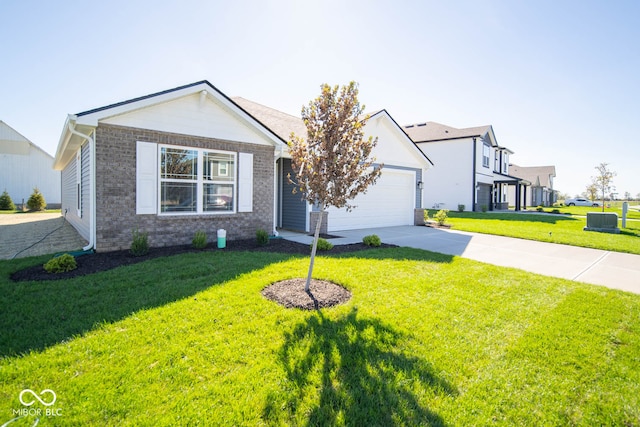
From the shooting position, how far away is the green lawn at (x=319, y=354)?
2498 mm

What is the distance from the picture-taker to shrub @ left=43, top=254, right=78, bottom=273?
19.2ft

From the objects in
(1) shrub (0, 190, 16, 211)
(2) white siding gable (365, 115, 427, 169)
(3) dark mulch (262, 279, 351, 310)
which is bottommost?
(3) dark mulch (262, 279, 351, 310)

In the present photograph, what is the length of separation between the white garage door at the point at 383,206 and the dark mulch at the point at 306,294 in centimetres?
737

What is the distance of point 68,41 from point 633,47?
18557 mm

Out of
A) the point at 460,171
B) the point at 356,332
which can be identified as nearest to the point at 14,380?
the point at 356,332

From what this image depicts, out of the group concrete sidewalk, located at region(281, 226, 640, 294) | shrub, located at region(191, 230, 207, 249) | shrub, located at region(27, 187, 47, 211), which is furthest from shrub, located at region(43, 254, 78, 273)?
shrub, located at region(27, 187, 47, 211)

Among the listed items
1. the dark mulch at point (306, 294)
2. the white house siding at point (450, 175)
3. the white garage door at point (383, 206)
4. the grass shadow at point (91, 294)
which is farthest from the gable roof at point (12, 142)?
the white house siding at point (450, 175)

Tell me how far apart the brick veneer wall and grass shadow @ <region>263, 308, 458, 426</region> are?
238 inches

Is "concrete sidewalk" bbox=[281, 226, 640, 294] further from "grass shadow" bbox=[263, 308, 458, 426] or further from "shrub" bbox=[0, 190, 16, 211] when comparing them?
"shrub" bbox=[0, 190, 16, 211]

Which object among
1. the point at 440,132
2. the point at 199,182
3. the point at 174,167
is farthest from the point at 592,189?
the point at 174,167

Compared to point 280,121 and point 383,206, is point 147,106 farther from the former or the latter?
point 383,206

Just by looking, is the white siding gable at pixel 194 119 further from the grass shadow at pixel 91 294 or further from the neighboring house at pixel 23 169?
the neighboring house at pixel 23 169

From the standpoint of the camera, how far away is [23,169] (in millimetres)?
25453

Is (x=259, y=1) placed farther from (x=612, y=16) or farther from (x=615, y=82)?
(x=615, y=82)
